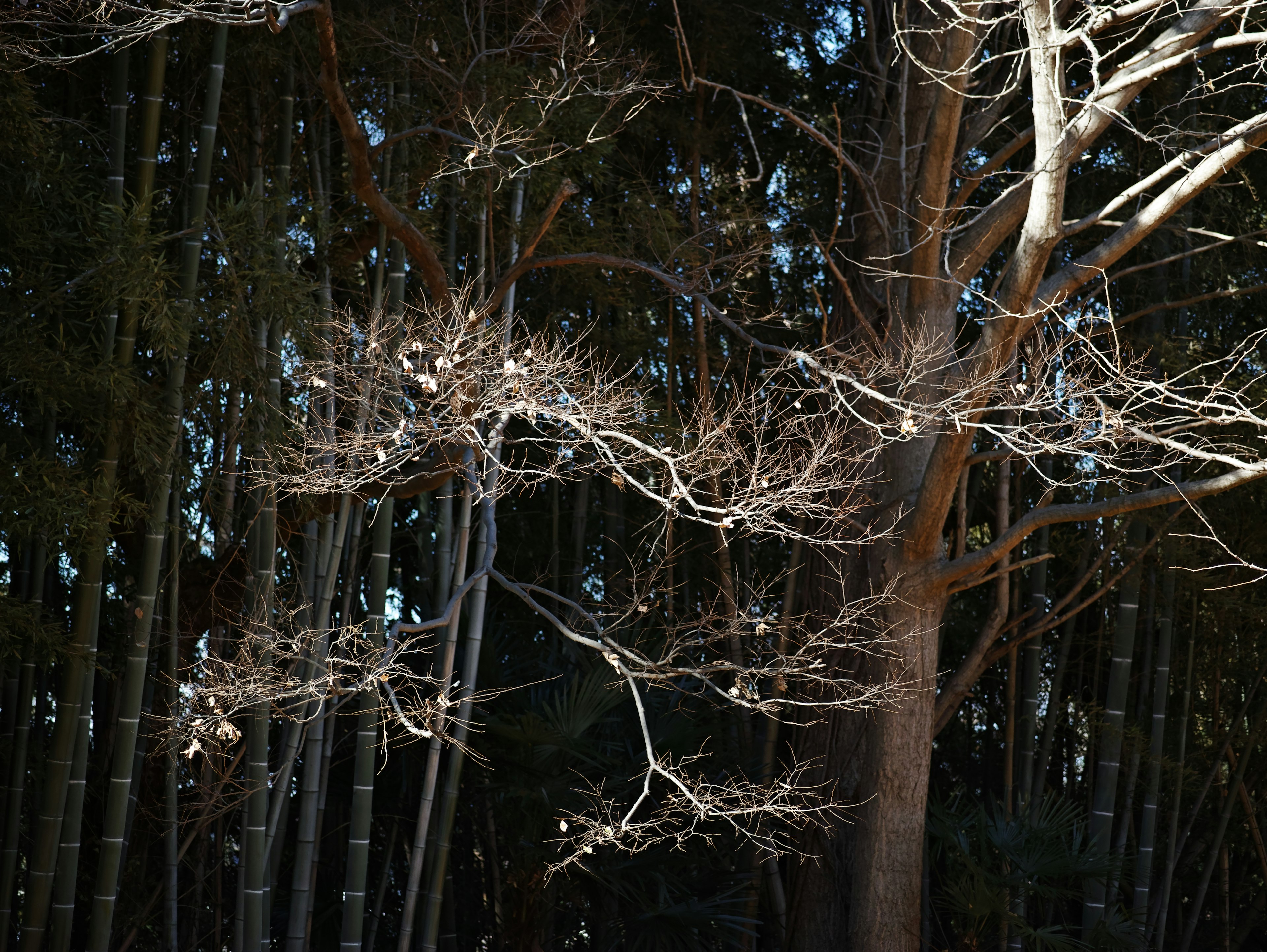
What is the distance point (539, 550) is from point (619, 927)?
2.09 m

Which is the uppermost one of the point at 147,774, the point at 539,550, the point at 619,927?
the point at 539,550

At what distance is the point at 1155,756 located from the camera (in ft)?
17.1

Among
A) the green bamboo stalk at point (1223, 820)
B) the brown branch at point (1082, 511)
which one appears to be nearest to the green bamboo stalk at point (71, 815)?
the brown branch at point (1082, 511)

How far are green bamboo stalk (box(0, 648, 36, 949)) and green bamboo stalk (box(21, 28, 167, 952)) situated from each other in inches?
15.2

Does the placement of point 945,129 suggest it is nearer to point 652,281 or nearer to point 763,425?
point 763,425

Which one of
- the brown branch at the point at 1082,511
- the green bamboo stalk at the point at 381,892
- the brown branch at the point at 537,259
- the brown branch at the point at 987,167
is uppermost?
the brown branch at the point at 987,167

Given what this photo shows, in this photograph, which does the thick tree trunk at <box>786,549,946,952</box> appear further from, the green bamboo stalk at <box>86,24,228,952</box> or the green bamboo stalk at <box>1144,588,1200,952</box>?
the green bamboo stalk at <box>86,24,228,952</box>

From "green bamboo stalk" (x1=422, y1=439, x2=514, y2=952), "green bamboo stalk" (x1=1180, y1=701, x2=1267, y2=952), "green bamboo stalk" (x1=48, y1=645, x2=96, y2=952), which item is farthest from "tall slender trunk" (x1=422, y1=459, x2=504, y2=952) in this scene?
"green bamboo stalk" (x1=1180, y1=701, x2=1267, y2=952)

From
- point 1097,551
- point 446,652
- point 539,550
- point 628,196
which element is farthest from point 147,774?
point 1097,551

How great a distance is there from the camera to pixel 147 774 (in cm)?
443

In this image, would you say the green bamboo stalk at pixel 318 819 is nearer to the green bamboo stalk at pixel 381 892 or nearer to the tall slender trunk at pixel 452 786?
the green bamboo stalk at pixel 381 892

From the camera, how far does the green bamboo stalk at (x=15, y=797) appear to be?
4.11 m

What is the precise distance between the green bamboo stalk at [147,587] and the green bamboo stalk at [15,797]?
544 millimetres

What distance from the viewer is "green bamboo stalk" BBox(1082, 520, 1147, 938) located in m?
4.96
